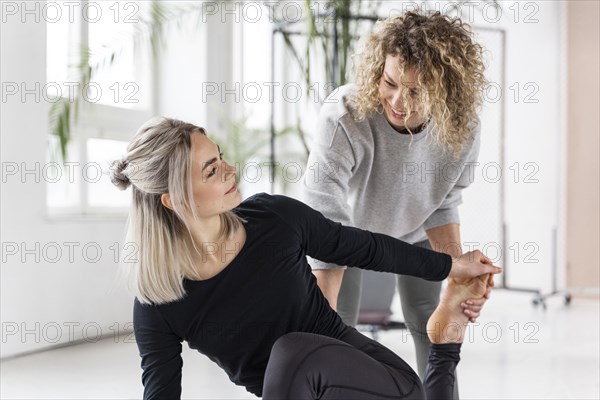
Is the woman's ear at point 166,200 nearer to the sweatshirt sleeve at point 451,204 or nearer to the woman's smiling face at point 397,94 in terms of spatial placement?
the woman's smiling face at point 397,94

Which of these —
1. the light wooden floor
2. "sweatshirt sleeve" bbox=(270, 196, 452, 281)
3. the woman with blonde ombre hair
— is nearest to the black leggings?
the woman with blonde ombre hair

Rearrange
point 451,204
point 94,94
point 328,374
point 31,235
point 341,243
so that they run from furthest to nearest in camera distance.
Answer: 1. point 94,94
2. point 31,235
3. point 451,204
4. point 341,243
5. point 328,374

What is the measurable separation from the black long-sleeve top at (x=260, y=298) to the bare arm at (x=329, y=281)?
0.28 feet

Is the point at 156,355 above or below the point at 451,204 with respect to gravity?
below

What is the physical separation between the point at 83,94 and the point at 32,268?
76 centimetres

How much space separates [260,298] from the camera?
1351 mm

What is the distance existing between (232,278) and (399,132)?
50 cm

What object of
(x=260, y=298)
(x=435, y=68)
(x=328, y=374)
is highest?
(x=435, y=68)

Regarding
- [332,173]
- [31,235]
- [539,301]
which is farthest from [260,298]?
[539,301]

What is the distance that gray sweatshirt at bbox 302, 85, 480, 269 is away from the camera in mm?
1532

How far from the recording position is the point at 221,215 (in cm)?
137

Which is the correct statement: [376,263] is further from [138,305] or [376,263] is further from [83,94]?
[83,94]

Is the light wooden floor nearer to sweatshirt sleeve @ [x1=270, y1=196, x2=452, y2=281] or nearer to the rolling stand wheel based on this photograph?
the rolling stand wheel

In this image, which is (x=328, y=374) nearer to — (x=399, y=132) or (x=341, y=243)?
(x=341, y=243)
